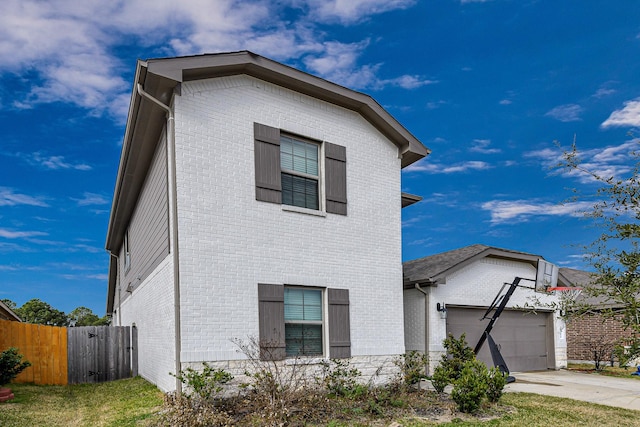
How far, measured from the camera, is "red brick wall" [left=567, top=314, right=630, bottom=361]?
18.5 m

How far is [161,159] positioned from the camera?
10.3 m

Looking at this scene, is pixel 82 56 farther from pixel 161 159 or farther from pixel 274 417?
pixel 274 417

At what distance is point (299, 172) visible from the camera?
34.7ft

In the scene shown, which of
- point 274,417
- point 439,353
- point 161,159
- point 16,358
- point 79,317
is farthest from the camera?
point 79,317

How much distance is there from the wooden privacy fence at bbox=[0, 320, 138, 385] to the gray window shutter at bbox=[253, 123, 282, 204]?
780 cm

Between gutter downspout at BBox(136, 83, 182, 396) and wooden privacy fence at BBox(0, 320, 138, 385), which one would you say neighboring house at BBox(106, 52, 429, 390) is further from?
wooden privacy fence at BBox(0, 320, 138, 385)

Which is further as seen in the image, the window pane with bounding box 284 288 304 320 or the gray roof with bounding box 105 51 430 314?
the window pane with bounding box 284 288 304 320

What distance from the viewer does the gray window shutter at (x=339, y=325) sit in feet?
33.8

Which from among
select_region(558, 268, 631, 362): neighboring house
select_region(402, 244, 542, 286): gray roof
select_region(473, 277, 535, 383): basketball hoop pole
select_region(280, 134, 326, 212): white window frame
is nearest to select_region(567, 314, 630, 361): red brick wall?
select_region(558, 268, 631, 362): neighboring house

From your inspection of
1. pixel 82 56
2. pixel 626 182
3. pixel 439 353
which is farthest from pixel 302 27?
pixel 439 353

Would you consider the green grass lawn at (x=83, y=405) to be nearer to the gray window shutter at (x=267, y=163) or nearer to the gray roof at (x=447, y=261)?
the gray window shutter at (x=267, y=163)

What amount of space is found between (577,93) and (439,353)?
25.0 ft

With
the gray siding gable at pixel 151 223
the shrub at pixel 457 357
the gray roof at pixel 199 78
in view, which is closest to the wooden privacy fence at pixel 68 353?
the gray siding gable at pixel 151 223

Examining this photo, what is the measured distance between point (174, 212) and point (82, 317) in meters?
45.7
